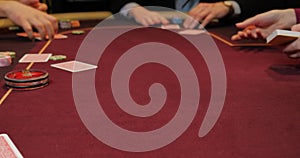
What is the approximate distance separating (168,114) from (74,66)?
1.81 ft

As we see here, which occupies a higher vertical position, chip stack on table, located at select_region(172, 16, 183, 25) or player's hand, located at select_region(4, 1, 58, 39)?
player's hand, located at select_region(4, 1, 58, 39)

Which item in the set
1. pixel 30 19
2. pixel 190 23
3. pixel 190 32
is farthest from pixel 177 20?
pixel 30 19

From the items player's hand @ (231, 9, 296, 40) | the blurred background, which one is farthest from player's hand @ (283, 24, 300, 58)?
the blurred background

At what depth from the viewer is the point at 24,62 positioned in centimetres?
160

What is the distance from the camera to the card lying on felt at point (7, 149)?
81 cm

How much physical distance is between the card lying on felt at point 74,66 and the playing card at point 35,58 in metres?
0.11

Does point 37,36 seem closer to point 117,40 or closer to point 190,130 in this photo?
point 117,40

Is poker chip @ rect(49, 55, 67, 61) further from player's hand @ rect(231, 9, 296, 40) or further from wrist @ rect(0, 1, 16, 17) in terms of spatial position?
player's hand @ rect(231, 9, 296, 40)

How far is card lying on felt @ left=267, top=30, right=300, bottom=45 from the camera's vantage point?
5.07ft

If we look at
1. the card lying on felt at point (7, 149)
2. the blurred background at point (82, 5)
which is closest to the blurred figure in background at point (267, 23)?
the card lying on felt at point (7, 149)

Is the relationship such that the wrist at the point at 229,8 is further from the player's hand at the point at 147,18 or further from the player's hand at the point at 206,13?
the player's hand at the point at 147,18

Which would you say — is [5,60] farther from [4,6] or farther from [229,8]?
Answer: [229,8]

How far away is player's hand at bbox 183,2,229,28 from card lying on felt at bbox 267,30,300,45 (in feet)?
2.91

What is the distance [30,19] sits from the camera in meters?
2.13
